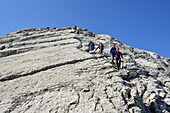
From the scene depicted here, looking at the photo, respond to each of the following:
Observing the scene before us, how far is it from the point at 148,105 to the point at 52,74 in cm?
1014

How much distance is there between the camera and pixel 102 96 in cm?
894

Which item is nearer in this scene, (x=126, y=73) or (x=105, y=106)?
(x=105, y=106)

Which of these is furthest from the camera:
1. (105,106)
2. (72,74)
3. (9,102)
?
(72,74)

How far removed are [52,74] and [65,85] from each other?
131 inches

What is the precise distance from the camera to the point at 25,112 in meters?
8.19

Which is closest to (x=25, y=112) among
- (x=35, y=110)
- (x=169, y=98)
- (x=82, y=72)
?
(x=35, y=110)

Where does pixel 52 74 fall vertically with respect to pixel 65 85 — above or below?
above

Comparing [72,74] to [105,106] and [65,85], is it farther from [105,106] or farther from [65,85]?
[105,106]

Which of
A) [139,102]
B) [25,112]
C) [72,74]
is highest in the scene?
[72,74]

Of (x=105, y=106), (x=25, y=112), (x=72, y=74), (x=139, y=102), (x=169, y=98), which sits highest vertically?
(x=72, y=74)

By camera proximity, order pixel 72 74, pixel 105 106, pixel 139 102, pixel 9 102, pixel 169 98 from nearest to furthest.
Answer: pixel 105 106, pixel 139 102, pixel 9 102, pixel 169 98, pixel 72 74

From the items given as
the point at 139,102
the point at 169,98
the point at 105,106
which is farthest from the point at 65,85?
the point at 169,98

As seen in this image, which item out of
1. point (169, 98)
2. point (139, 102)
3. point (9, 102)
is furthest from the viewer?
point (169, 98)

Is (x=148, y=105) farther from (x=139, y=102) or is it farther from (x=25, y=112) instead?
(x=25, y=112)
